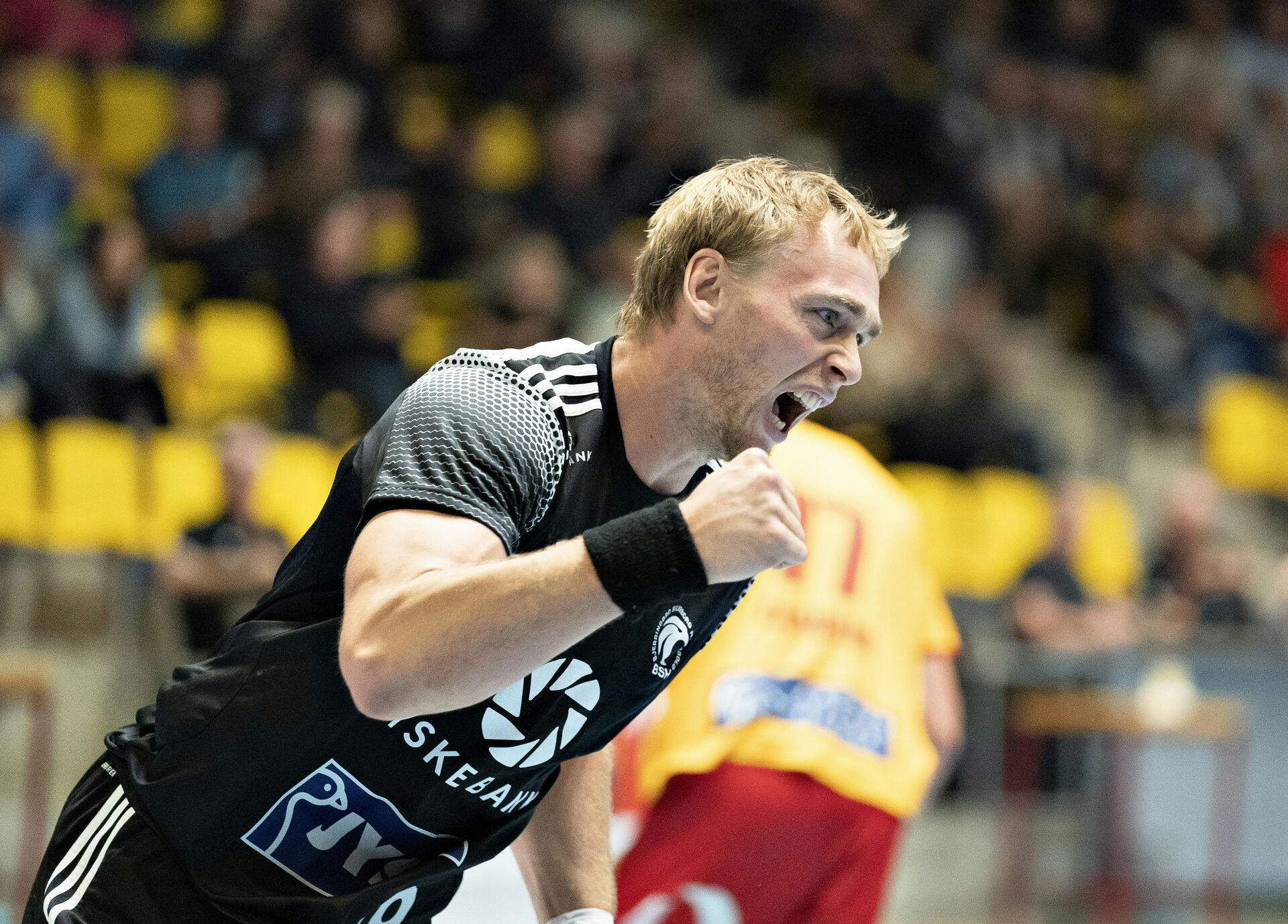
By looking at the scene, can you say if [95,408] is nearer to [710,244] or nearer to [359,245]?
[359,245]

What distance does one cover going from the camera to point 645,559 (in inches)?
77.9

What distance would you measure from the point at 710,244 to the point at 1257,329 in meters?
12.0

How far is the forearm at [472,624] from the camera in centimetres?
195

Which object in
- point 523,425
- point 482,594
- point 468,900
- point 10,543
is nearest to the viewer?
point 482,594

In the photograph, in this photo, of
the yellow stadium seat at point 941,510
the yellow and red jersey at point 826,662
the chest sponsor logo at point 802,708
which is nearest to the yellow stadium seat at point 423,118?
the yellow stadium seat at point 941,510

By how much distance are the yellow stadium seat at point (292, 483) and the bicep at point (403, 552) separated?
21.3 ft

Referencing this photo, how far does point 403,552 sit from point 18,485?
6.95 m

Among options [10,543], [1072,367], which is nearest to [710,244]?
[10,543]

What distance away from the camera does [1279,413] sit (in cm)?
1293

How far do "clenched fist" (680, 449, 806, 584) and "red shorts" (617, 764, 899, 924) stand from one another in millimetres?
2394

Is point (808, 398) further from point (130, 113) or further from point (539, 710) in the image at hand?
point (130, 113)

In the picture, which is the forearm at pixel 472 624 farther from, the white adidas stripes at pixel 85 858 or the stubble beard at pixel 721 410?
the white adidas stripes at pixel 85 858

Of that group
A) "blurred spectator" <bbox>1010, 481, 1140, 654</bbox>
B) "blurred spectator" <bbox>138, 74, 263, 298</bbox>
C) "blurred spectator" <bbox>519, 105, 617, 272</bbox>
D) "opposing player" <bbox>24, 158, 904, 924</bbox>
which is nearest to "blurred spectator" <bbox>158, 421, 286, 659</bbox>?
"blurred spectator" <bbox>138, 74, 263, 298</bbox>

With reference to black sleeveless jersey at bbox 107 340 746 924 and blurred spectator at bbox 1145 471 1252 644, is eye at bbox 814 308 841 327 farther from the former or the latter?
blurred spectator at bbox 1145 471 1252 644
